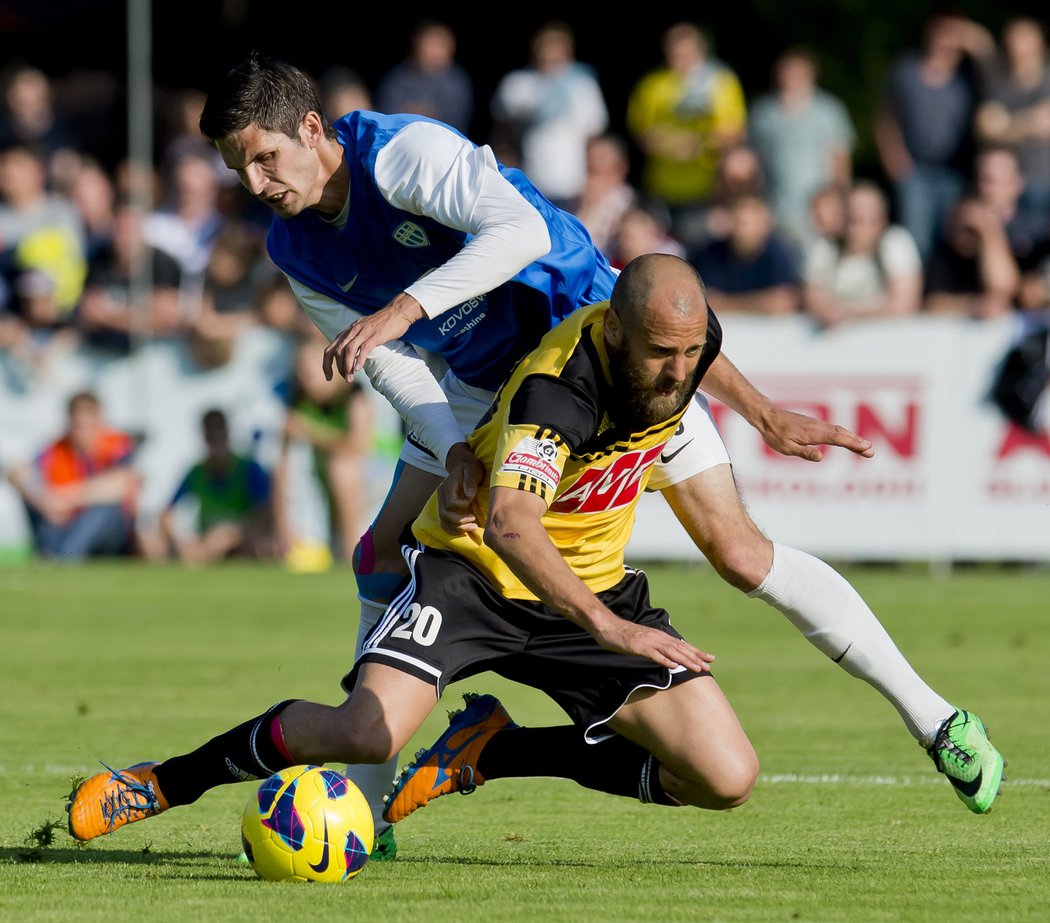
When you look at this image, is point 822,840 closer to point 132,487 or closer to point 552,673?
point 552,673

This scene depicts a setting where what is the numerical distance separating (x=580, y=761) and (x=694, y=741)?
1.39ft

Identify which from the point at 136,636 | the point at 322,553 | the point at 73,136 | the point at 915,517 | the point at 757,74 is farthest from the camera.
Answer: the point at 757,74

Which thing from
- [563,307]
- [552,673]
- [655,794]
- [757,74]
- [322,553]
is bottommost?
[322,553]

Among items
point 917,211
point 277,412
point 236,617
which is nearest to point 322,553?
point 277,412

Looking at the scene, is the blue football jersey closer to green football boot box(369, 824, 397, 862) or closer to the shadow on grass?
green football boot box(369, 824, 397, 862)

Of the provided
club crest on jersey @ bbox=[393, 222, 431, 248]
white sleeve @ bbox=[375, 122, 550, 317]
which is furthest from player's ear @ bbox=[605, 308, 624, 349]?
club crest on jersey @ bbox=[393, 222, 431, 248]

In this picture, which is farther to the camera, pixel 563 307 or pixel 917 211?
pixel 917 211

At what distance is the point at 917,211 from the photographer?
16156 mm

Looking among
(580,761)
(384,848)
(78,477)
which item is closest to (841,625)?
(580,761)

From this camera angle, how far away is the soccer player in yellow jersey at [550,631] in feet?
17.6

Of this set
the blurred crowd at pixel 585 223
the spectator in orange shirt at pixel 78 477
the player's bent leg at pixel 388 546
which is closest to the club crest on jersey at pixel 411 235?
the player's bent leg at pixel 388 546

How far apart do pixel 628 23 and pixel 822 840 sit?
1730 cm

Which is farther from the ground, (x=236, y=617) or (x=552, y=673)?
(x=552, y=673)

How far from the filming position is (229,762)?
5801 millimetres
